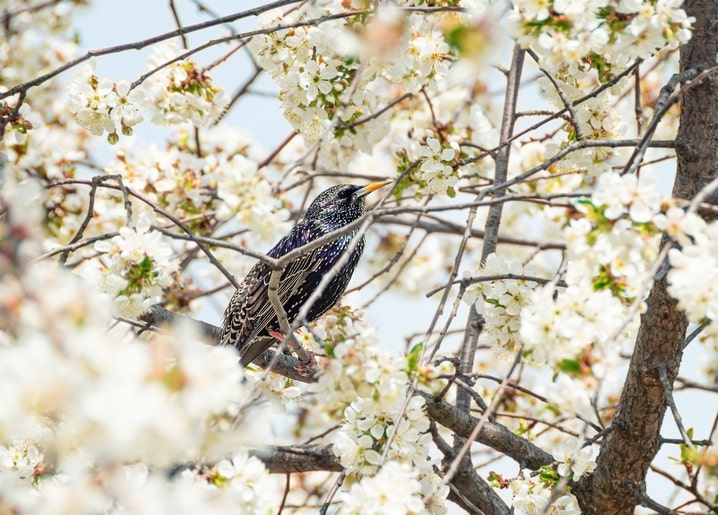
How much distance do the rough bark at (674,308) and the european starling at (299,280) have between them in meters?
1.57

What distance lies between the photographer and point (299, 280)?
415 centimetres

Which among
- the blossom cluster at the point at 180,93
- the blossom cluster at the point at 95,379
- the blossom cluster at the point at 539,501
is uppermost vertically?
the blossom cluster at the point at 180,93

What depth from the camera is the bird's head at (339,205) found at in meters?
4.54

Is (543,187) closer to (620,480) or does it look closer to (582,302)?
(620,480)

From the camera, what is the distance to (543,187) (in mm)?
5016

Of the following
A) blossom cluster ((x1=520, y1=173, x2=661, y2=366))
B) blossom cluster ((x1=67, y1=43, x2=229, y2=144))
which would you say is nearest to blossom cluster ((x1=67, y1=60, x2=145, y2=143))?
blossom cluster ((x1=67, y1=43, x2=229, y2=144))

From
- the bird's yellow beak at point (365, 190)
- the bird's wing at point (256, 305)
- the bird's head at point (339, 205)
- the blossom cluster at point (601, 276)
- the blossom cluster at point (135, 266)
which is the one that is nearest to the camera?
the blossom cluster at point (601, 276)

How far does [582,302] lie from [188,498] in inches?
34.8

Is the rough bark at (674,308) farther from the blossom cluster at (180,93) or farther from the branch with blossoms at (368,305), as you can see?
the blossom cluster at (180,93)

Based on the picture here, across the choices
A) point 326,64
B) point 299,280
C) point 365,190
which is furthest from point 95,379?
point 365,190

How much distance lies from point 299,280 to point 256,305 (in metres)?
0.31

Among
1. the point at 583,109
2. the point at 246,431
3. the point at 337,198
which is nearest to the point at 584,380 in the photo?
the point at 246,431

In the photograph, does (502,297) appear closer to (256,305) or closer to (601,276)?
(601,276)

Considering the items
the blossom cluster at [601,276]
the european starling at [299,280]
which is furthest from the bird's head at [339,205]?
the blossom cluster at [601,276]
